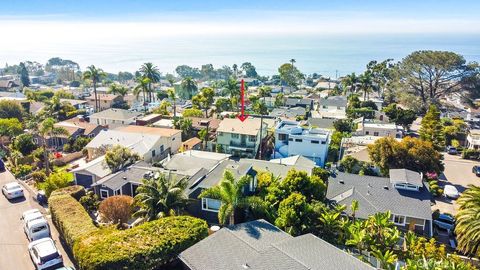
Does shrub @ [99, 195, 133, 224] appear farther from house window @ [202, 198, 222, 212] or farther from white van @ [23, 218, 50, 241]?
house window @ [202, 198, 222, 212]

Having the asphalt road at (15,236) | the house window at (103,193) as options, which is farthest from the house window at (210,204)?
the asphalt road at (15,236)

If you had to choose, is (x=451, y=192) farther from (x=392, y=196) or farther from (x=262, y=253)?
(x=262, y=253)

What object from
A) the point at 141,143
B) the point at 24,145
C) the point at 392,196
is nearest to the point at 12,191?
Result: the point at 141,143

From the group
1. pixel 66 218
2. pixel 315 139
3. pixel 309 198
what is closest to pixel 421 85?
pixel 315 139

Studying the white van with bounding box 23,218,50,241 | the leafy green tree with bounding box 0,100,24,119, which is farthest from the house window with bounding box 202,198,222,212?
the leafy green tree with bounding box 0,100,24,119

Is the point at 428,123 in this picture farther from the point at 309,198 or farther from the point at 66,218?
the point at 66,218

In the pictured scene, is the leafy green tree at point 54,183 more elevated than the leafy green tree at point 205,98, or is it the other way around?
the leafy green tree at point 205,98

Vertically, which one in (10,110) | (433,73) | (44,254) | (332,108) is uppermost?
(433,73)

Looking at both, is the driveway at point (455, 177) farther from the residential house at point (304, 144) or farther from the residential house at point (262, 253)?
the residential house at point (262, 253)
